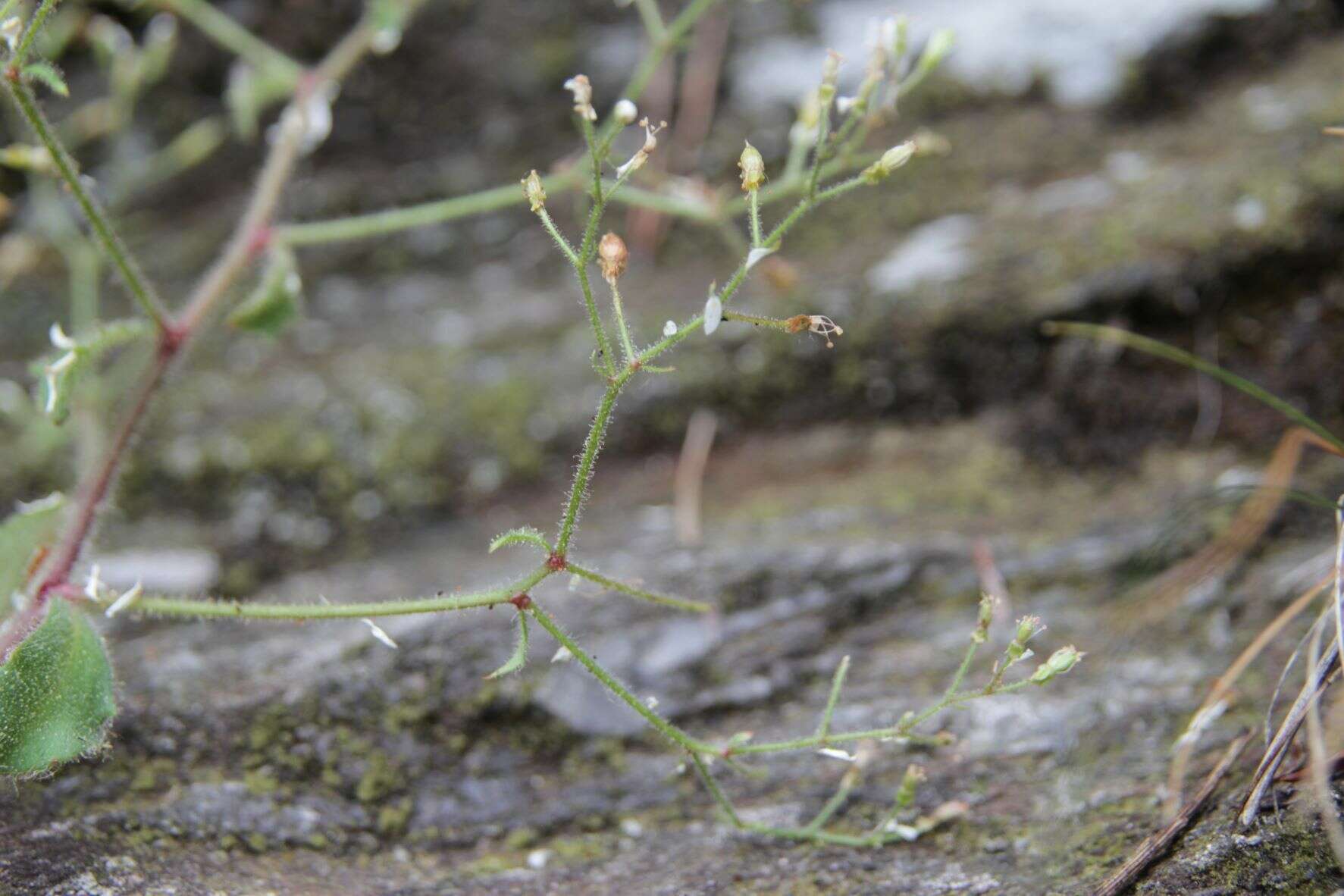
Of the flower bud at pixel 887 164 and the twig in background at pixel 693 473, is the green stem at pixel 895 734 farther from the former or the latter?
the twig in background at pixel 693 473

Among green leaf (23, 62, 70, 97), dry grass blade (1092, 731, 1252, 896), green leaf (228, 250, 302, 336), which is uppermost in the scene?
green leaf (23, 62, 70, 97)

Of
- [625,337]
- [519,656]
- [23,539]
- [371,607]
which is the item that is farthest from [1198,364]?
[23,539]

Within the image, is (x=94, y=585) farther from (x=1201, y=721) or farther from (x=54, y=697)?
(x=1201, y=721)

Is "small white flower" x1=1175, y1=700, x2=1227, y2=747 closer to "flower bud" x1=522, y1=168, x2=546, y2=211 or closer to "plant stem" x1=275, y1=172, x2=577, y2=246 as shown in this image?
"flower bud" x1=522, y1=168, x2=546, y2=211

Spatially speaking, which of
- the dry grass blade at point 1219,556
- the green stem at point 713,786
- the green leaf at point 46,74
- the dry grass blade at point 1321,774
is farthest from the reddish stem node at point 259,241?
the dry grass blade at point 1321,774

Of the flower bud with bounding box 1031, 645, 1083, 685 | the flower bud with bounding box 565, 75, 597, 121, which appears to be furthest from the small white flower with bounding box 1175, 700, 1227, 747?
the flower bud with bounding box 565, 75, 597, 121

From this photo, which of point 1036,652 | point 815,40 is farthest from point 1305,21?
point 1036,652

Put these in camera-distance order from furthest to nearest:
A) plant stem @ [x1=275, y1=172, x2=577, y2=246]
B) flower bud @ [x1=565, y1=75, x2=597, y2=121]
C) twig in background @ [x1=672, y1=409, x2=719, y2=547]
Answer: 1. twig in background @ [x1=672, y1=409, x2=719, y2=547]
2. plant stem @ [x1=275, y1=172, x2=577, y2=246]
3. flower bud @ [x1=565, y1=75, x2=597, y2=121]

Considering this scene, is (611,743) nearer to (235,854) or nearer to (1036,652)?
(235,854)
